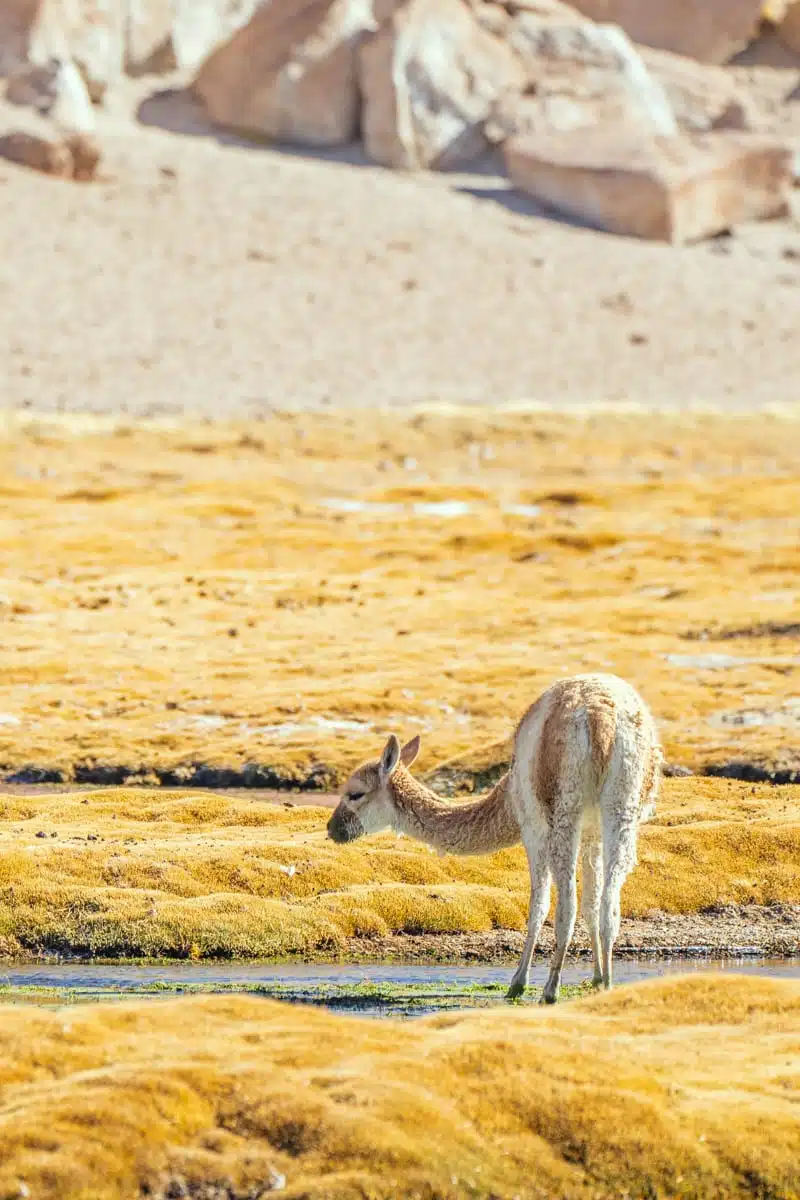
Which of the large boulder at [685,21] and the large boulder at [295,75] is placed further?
the large boulder at [685,21]

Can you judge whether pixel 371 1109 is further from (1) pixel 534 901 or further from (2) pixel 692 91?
(2) pixel 692 91

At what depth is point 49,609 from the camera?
43188 millimetres

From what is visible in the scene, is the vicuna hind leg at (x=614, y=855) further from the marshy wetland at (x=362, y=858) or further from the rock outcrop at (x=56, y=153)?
the rock outcrop at (x=56, y=153)

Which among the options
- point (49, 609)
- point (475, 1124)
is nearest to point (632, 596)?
point (49, 609)

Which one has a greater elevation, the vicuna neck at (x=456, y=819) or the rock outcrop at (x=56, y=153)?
the vicuna neck at (x=456, y=819)

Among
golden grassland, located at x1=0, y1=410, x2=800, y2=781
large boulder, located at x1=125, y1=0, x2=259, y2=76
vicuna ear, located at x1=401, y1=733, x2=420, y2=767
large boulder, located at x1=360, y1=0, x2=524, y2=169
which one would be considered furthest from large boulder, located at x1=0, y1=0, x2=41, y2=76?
vicuna ear, located at x1=401, y1=733, x2=420, y2=767

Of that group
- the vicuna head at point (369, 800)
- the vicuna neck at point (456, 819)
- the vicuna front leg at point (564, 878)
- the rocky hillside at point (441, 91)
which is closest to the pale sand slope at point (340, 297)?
the rocky hillside at point (441, 91)

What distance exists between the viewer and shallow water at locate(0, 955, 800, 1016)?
16.8 m

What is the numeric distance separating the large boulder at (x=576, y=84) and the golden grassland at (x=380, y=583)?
36890 millimetres

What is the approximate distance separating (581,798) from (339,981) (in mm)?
3234

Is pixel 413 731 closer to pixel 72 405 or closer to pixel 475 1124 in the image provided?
pixel 475 1124

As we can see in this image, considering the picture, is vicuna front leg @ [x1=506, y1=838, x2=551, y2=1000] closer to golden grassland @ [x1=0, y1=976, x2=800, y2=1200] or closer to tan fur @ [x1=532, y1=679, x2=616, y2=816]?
tan fur @ [x1=532, y1=679, x2=616, y2=816]

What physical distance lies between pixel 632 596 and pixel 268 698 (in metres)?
14.4

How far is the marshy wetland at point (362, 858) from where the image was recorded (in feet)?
38.8
